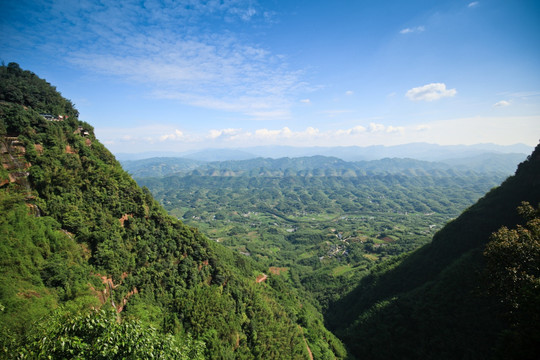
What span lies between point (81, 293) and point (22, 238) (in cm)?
836

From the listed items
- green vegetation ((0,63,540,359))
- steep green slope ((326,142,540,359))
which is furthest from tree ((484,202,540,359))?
steep green slope ((326,142,540,359))

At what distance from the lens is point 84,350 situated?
33.3ft

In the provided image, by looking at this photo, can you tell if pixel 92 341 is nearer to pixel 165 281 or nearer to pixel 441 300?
pixel 165 281

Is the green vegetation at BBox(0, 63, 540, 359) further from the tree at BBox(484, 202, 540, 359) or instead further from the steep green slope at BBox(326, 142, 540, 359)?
the steep green slope at BBox(326, 142, 540, 359)

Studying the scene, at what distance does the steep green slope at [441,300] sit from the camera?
43312mm

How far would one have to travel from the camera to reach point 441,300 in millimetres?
50969

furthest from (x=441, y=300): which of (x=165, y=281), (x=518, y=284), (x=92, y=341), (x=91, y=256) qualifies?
(x=91, y=256)

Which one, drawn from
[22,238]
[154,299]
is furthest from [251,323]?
[22,238]

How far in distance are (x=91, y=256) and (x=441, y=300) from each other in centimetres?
6828

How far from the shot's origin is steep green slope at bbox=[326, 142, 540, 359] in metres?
43.3

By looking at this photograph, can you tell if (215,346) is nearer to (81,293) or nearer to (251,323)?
(251,323)

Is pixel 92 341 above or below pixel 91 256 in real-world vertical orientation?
above

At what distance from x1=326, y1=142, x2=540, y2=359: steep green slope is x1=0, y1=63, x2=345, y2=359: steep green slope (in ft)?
54.9

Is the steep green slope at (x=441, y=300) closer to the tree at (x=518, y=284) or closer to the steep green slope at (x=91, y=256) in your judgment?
the steep green slope at (x=91, y=256)
